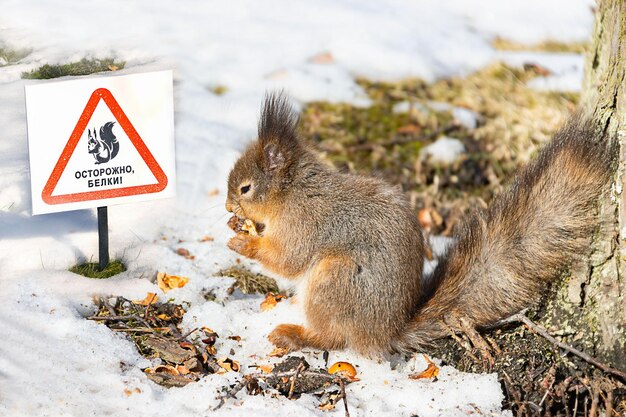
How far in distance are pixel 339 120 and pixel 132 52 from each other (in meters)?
0.95

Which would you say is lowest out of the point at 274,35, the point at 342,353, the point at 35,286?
the point at 342,353

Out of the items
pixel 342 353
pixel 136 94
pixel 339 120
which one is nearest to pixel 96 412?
pixel 342 353

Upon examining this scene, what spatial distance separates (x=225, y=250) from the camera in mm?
2848

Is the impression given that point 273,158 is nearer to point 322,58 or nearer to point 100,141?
point 100,141

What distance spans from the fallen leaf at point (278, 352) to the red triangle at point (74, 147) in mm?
584

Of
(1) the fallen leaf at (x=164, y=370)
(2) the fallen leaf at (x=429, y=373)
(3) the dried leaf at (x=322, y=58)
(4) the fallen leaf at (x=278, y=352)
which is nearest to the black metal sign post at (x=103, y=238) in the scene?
(1) the fallen leaf at (x=164, y=370)

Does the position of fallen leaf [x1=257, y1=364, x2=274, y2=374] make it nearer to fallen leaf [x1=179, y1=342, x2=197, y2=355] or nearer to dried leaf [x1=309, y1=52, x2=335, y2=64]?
fallen leaf [x1=179, y1=342, x2=197, y2=355]

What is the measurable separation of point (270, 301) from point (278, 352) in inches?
10.6

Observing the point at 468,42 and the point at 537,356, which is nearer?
the point at 537,356

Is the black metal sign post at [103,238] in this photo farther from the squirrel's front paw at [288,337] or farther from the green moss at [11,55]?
the green moss at [11,55]

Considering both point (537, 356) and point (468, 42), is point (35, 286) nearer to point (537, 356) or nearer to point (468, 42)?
point (537, 356)

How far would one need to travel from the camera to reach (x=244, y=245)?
2.49 m

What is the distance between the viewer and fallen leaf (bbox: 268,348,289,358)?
236 cm

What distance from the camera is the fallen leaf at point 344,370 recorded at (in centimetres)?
230
